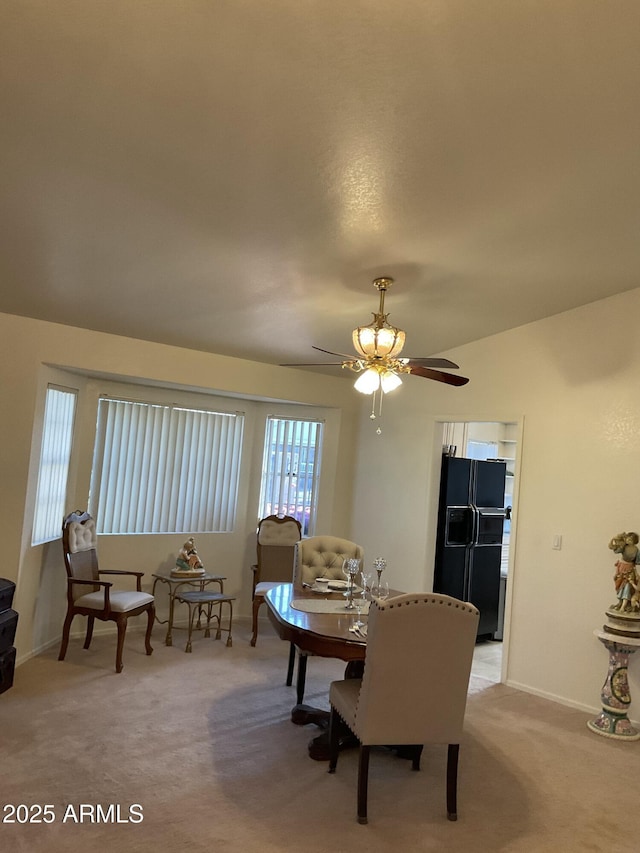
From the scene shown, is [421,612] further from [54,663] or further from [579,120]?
[54,663]

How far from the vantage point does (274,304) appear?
14.7ft

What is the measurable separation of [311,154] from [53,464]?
342 cm

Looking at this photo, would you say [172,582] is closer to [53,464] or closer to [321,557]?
[53,464]

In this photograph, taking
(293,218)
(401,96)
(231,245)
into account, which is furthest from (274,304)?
(401,96)

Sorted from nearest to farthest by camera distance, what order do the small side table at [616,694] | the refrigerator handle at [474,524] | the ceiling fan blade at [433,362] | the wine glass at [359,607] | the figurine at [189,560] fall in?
1. the wine glass at [359,607]
2. the ceiling fan blade at [433,362]
3. the small side table at [616,694]
4. the figurine at [189,560]
5. the refrigerator handle at [474,524]

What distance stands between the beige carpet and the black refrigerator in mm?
1461

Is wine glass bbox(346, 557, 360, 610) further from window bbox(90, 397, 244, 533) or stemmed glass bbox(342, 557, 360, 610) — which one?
window bbox(90, 397, 244, 533)

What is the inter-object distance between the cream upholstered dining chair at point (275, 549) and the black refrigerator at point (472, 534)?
130 cm

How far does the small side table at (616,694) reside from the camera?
159 inches

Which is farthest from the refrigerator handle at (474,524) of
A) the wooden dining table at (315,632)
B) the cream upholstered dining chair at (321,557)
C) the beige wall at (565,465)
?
the wooden dining table at (315,632)

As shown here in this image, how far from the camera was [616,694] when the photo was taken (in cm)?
406

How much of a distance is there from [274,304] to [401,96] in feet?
7.28

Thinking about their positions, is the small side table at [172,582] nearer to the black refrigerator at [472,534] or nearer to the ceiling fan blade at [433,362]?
the black refrigerator at [472,534]

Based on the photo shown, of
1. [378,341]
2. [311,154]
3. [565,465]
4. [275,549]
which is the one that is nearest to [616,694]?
[565,465]
